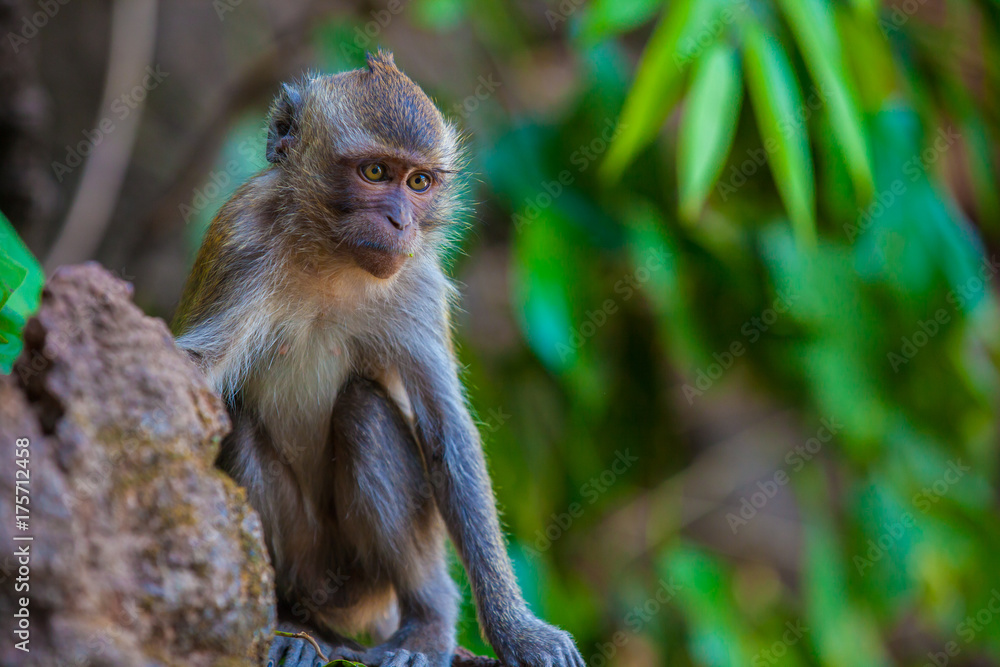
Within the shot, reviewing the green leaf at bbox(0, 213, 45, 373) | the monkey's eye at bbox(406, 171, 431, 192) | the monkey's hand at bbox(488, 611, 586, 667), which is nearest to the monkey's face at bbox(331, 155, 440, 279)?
the monkey's eye at bbox(406, 171, 431, 192)

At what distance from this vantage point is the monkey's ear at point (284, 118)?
4.27 meters

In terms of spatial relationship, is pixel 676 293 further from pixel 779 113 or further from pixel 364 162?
pixel 364 162

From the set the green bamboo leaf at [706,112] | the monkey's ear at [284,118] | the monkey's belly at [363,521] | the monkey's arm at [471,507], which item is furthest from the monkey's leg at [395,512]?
the green bamboo leaf at [706,112]

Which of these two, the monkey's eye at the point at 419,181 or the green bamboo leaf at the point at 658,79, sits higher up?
the green bamboo leaf at the point at 658,79

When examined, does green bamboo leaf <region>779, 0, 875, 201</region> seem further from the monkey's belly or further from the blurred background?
the monkey's belly

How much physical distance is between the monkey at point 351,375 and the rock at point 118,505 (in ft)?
4.16

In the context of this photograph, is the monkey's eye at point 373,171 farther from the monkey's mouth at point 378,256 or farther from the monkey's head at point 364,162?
the monkey's mouth at point 378,256

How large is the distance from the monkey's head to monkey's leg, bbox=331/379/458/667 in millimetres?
597

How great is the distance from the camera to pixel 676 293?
6.58 metres

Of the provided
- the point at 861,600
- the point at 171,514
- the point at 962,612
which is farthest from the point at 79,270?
the point at 962,612

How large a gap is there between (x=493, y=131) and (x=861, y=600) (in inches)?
172

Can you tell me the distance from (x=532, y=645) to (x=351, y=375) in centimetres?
133

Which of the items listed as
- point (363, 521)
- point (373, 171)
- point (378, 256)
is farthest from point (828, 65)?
point (363, 521)

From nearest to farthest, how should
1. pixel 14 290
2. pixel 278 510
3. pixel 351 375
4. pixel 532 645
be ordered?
pixel 14 290
pixel 532 645
pixel 278 510
pixel 351 375
